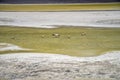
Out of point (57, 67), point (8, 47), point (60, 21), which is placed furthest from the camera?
point (60, 21)

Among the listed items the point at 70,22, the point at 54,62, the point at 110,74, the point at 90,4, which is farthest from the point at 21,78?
the point at 90,4

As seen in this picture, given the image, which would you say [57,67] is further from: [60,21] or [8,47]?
[60,21]

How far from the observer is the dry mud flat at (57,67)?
2555 mm

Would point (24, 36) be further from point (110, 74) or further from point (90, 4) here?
point (90, 4)

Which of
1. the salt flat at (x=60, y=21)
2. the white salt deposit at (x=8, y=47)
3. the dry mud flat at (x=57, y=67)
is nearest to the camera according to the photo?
the dry mud flat at (x=57, y=67)

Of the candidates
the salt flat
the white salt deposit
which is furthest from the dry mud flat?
the salt flat

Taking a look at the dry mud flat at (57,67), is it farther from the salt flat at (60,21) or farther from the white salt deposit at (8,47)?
the salt flat at (60,21)

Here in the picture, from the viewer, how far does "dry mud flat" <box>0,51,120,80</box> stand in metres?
2.55

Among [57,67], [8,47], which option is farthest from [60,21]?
[57,67]

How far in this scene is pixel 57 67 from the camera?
2.85 meters

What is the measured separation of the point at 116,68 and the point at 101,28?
2276 millimetres

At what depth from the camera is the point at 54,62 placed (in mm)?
3027

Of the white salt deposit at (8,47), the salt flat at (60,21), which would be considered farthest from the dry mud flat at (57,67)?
the salt flat at (60,21)

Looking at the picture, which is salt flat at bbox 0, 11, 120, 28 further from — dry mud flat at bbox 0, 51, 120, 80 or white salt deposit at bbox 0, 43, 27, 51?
dry mud flat at bbox 0, 51, 120, 80
